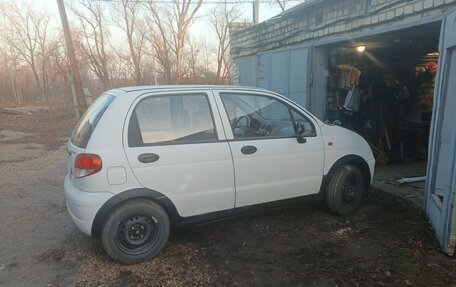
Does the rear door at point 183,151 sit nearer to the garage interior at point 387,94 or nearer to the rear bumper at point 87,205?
the rear bumper at point 87,205

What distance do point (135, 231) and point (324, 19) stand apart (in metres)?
5.78

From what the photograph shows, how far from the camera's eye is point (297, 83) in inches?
308

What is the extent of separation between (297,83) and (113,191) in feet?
18.4

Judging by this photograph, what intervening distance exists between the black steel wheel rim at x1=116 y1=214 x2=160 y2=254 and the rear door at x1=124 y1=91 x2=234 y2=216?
312mm

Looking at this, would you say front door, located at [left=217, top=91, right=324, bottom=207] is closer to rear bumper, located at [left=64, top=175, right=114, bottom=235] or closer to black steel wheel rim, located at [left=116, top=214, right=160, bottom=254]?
black steel wheel rim, located at [left=116, top=214, right=160, bottom=254]

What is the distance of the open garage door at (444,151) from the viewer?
3.46 metres

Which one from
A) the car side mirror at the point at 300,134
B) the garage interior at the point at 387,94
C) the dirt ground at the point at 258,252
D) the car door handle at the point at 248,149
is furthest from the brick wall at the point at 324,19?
the car door handle at the point at 248,149

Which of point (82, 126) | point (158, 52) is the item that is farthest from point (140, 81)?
point (82, 126)

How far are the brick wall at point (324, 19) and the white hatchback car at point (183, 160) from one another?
243 cm

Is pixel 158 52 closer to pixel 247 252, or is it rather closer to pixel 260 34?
pixel 260 34

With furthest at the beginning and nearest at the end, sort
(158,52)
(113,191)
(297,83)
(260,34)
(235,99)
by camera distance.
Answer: (158,52) → (260,34) → (297,83) → (235,99) → (113,191)

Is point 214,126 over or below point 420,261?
over

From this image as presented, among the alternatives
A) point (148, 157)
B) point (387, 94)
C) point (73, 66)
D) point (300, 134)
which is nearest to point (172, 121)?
point (148, 157)

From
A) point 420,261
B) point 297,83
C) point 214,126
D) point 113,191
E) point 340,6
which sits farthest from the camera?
point 297,83
